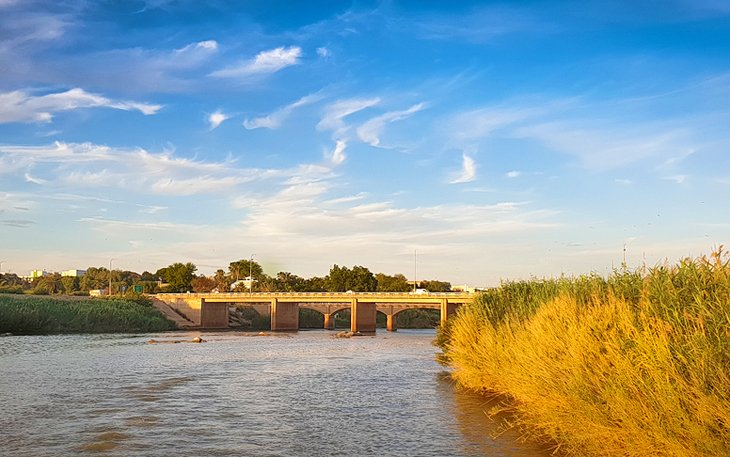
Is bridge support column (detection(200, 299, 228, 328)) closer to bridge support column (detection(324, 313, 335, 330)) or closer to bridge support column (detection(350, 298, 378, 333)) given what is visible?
bridge support column (detection(324, 313, 335, 330))

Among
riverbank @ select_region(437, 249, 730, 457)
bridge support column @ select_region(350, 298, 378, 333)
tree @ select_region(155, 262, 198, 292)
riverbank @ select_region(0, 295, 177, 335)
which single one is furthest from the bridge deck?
riverbank @ select_region(437, 249, 730, 457)

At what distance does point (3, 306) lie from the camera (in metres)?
80.7

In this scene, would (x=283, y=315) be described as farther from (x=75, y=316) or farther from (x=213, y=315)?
(x=75, y=316)

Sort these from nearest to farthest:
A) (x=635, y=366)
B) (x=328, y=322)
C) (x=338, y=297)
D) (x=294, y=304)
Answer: (x=635, y=366)
(x=338, y=297)
(x=294, y=304)
(x=328, y=322)

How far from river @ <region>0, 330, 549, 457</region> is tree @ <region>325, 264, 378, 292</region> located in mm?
143744

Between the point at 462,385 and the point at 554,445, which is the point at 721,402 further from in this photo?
the point at 462,385

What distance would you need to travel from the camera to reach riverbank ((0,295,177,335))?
79.6 meters

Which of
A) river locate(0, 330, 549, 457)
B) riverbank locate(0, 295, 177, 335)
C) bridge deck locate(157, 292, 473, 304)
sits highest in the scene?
bridge deck locate(157, 292, 473, 304)

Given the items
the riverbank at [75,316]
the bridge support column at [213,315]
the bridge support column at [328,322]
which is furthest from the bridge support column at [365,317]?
the riverbank at [75,316]

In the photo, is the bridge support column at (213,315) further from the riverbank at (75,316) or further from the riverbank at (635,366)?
the riverbank at (635,366)

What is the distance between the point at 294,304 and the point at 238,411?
106m

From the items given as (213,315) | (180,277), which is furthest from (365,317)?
(180,277)

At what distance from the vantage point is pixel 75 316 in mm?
91062

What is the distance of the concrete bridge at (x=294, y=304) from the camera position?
114 m
